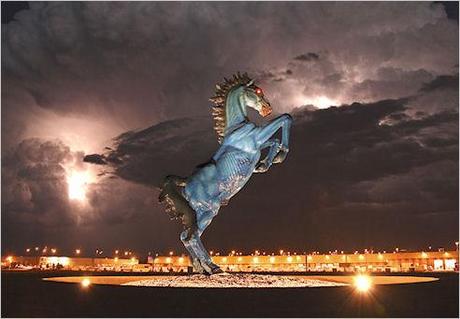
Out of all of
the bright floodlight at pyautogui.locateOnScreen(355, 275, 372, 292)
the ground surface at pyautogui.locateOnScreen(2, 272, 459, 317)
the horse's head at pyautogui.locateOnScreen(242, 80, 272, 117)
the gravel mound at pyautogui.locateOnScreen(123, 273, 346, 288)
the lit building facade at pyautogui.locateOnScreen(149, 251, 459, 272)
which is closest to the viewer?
the ground surface at pyautogui.locateOnScreen(2, 272, 459, 317)

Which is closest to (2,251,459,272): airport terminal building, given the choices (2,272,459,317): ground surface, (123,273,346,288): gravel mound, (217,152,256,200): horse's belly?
(123,273,346,288): gravel mound

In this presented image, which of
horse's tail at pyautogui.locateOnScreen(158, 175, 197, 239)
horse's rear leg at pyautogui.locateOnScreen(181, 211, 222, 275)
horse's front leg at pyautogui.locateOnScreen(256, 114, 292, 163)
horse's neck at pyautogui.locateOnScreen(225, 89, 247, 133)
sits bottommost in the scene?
horse's rear leg at pyautogui.locateOnScreen(181, 211, 222, 275)

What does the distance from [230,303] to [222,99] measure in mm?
8570

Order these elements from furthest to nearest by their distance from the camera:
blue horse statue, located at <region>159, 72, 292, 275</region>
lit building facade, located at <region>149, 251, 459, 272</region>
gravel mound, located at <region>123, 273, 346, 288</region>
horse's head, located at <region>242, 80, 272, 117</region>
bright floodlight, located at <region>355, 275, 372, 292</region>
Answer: lit building facade, located at <region>149, 251, 459, 272</region>, horse's head, located at <region>242, 80, 272, 117</region>, blue horse statue, located at <region>159, 72, 292, 275</region>, gravel mound, located at <region>123, 273, 346, 288</region>, bright floodlight, located at <region>355, 275, 372, 292</region>

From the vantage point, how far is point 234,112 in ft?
60.3

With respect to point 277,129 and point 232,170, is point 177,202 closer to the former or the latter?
point 232,170

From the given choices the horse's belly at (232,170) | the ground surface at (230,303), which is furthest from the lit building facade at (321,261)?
the ground surface at (230,303)

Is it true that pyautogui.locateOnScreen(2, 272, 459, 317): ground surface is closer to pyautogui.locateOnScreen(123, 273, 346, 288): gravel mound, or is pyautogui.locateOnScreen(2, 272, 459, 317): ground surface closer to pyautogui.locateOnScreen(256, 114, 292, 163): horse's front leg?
pyautogui.locateOnScreen(123, 273, 346, 288): gravel mound

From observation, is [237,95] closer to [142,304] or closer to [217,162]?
[217,162]

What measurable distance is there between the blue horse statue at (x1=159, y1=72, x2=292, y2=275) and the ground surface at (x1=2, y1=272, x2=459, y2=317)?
2.07 meters

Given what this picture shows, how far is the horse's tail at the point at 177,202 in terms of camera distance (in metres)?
17.1

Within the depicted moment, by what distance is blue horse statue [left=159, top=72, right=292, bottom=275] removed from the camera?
1723cm

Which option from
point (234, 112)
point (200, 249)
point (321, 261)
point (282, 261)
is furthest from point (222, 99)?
point (321, 261)

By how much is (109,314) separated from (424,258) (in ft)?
210
